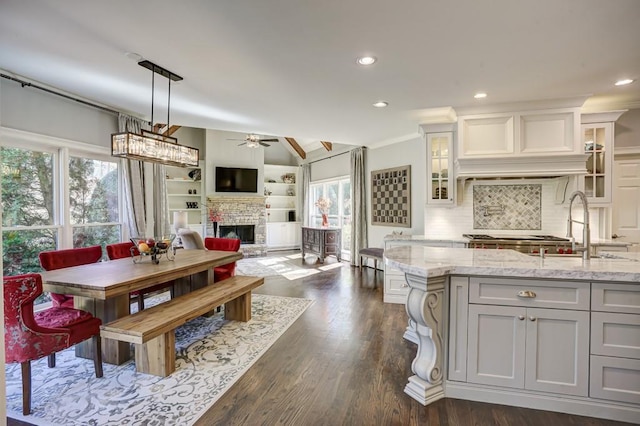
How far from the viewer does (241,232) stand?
9.02 metres

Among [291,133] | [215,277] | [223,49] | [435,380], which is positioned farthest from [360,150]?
[435,380]

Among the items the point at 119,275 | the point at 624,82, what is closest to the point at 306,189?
the point at 119,275

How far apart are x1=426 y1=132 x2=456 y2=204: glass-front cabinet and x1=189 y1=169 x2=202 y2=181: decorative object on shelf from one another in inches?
250

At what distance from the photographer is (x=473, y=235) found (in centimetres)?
429

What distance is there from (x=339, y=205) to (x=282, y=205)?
2601 mm

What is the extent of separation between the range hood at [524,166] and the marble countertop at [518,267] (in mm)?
1530

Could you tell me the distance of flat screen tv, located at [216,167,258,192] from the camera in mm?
8633

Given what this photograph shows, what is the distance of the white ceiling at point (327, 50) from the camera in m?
2.11

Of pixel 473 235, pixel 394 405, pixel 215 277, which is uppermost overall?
pixel 473 235

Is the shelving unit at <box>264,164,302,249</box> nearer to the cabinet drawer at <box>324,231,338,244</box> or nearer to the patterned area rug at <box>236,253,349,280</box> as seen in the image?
the patterned area rug at <box>236,253,349,280</box>

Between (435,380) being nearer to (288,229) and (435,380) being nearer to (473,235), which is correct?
(473,235)

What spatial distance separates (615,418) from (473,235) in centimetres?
248

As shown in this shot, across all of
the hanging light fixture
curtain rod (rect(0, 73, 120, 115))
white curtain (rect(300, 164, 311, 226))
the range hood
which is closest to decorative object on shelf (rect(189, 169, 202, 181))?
white curtain (rect(300, 164, 311, 226))

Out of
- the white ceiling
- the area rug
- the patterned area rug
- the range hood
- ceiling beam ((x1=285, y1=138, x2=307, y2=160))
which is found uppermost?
ceiling beam ((x1=285, y1=138, x2=307, y2=160))
